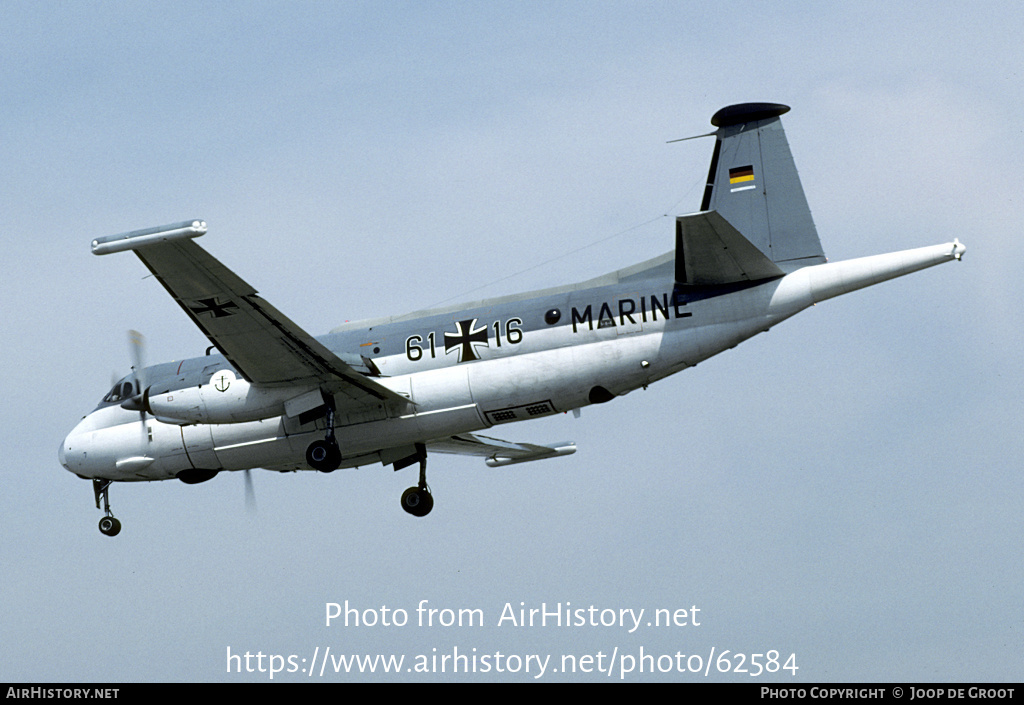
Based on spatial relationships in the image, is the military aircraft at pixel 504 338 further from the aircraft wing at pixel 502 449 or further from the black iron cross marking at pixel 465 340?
the aircraft wing at pixel 502 449

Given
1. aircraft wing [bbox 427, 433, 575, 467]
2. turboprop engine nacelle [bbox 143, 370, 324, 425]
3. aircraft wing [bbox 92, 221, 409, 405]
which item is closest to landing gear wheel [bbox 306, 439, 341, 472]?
turboprop engine nacelle [bbox 143, 370, 324, 425]

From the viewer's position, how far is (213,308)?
93.2 feet

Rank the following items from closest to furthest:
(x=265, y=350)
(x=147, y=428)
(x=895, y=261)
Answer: (x=895, y=261) < (x=265, y=350) < (x=147, y=428)

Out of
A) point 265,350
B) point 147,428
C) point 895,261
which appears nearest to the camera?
point 895,261

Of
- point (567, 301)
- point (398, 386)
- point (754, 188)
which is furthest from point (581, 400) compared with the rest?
point (754, 188)

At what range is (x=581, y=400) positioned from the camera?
2973 cm

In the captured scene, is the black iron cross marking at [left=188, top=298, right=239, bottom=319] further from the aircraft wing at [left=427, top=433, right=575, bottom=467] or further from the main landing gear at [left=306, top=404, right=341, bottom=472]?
the aircraft wing at [left=427, top=433, right=575, bottom=467]

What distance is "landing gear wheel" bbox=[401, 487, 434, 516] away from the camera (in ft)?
113

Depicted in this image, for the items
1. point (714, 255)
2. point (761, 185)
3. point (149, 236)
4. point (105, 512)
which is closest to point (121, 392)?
point (105, 512)

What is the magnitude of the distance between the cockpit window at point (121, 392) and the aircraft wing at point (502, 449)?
8.04 metres

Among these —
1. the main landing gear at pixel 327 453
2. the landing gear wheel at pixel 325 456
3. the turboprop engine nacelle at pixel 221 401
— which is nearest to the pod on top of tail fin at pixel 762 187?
the main landing gear at pixel 327 453

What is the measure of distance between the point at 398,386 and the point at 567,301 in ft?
13.8

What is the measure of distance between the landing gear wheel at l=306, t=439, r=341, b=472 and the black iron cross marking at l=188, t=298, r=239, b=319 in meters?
3.86

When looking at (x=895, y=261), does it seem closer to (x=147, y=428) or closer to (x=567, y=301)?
(x=567, y=301)
